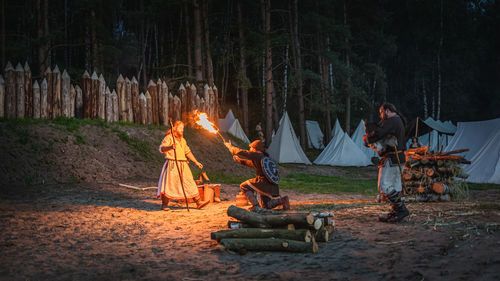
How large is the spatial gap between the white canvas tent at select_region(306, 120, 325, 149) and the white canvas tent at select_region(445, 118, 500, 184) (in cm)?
1280

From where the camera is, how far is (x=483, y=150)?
1280cm

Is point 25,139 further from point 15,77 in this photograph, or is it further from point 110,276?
point 110,276

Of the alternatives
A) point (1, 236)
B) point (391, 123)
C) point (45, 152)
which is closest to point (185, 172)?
point (1, 236)

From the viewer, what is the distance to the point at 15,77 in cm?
980

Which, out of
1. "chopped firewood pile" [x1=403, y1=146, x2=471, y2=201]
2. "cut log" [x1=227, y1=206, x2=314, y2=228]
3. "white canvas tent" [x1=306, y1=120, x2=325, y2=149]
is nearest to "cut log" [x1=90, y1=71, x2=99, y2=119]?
"cut log" [x1=227, y1=206, x2=314, y2=228]

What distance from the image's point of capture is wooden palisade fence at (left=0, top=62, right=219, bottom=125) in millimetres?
9875

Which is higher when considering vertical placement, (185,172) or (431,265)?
(185,172)

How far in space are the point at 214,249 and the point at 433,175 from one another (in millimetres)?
5789

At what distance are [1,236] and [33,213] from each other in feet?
4.52

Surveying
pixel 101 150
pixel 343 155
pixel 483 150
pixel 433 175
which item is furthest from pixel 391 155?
pixel 343 155

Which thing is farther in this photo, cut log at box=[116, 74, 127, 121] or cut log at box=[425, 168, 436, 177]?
cut log at box=[116, 74, 127, 121]

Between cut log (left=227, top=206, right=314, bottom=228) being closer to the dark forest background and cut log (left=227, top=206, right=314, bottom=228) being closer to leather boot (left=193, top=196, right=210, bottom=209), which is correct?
leather boot (left=193, top=196, right=210, bottom=209)

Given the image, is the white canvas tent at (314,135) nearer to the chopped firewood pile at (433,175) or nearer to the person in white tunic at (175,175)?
the chopped firewood pile at (433,175)

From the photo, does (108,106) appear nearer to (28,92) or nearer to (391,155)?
(28,92)
